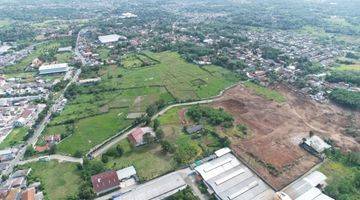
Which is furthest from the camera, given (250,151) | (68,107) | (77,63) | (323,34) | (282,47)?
(323,34)

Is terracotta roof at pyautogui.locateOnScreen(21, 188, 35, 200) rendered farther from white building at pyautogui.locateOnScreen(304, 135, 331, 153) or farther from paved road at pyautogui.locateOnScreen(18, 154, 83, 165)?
white building at pyautogui.locateOnScreen(304, 135, 331, 153)

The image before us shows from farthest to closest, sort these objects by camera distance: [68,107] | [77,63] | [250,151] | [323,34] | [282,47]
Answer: [323,34]
[282,47]
[77,63]
[68,107]
[250,151]

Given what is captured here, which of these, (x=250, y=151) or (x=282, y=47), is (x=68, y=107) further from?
(x=282, y=47)

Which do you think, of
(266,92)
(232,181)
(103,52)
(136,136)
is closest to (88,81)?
(103,52)

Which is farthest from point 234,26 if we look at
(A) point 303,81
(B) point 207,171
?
(B) point 207,171

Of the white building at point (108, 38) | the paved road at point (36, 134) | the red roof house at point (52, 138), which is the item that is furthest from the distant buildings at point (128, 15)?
the red roof house at point (52, 138)

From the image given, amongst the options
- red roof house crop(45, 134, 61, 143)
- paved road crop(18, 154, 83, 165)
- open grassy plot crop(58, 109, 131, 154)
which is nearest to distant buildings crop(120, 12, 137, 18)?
open grassy plot crop(58, 109, 131, 154)

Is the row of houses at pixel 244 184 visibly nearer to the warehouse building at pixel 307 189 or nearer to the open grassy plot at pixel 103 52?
the warehouse building at pixel 307 189
